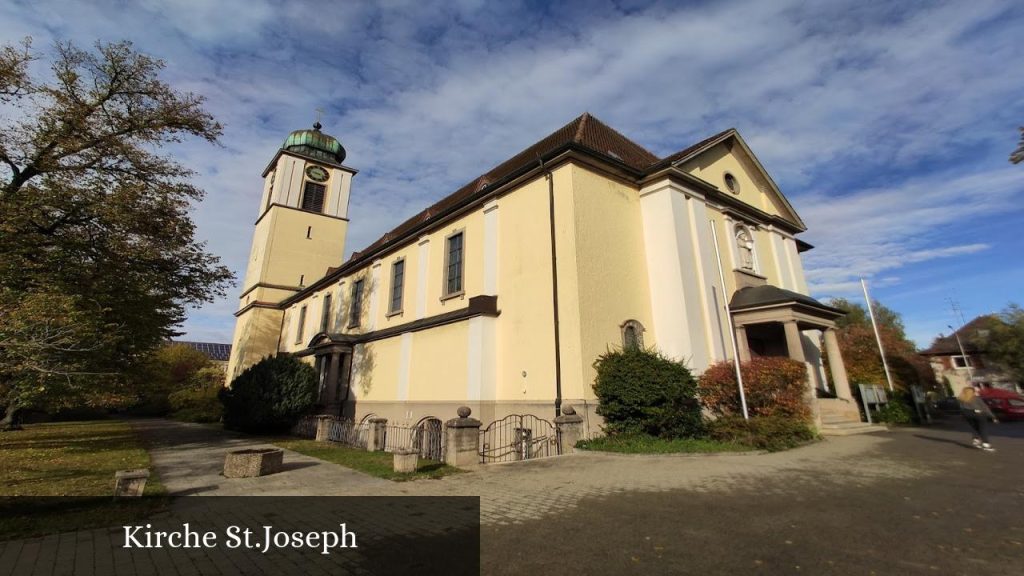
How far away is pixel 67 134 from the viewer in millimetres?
11836

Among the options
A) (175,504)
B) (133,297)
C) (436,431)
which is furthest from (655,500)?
(133,297)

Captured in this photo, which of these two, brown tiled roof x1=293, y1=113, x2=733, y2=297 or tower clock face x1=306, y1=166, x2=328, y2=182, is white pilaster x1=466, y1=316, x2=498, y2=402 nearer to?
brown tiled roof x1=293, y1=113, x2=733, y2=297

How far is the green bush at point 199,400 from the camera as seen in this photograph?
28502mm

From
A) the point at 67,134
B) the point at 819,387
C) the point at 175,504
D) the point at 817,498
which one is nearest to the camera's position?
the point at 817,498

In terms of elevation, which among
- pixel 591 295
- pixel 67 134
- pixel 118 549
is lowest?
pixel 118 549

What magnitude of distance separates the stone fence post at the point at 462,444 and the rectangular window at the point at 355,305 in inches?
604

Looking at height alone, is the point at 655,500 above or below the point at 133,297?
below

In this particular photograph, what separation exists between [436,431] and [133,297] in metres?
10.1

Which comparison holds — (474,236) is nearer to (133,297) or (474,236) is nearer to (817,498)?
(133,297)

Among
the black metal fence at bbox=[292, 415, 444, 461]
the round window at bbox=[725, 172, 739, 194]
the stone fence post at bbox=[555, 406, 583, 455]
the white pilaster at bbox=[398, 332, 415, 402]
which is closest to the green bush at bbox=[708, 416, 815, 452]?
the stone fence post at bbox=[555, 406, 583, 455]

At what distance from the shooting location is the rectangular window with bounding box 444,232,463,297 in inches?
663

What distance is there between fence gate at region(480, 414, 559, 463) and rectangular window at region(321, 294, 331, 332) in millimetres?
17348

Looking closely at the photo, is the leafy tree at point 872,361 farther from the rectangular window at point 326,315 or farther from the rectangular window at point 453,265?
the rectangular window at point 326,315

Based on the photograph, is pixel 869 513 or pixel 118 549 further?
pixel 869 513
